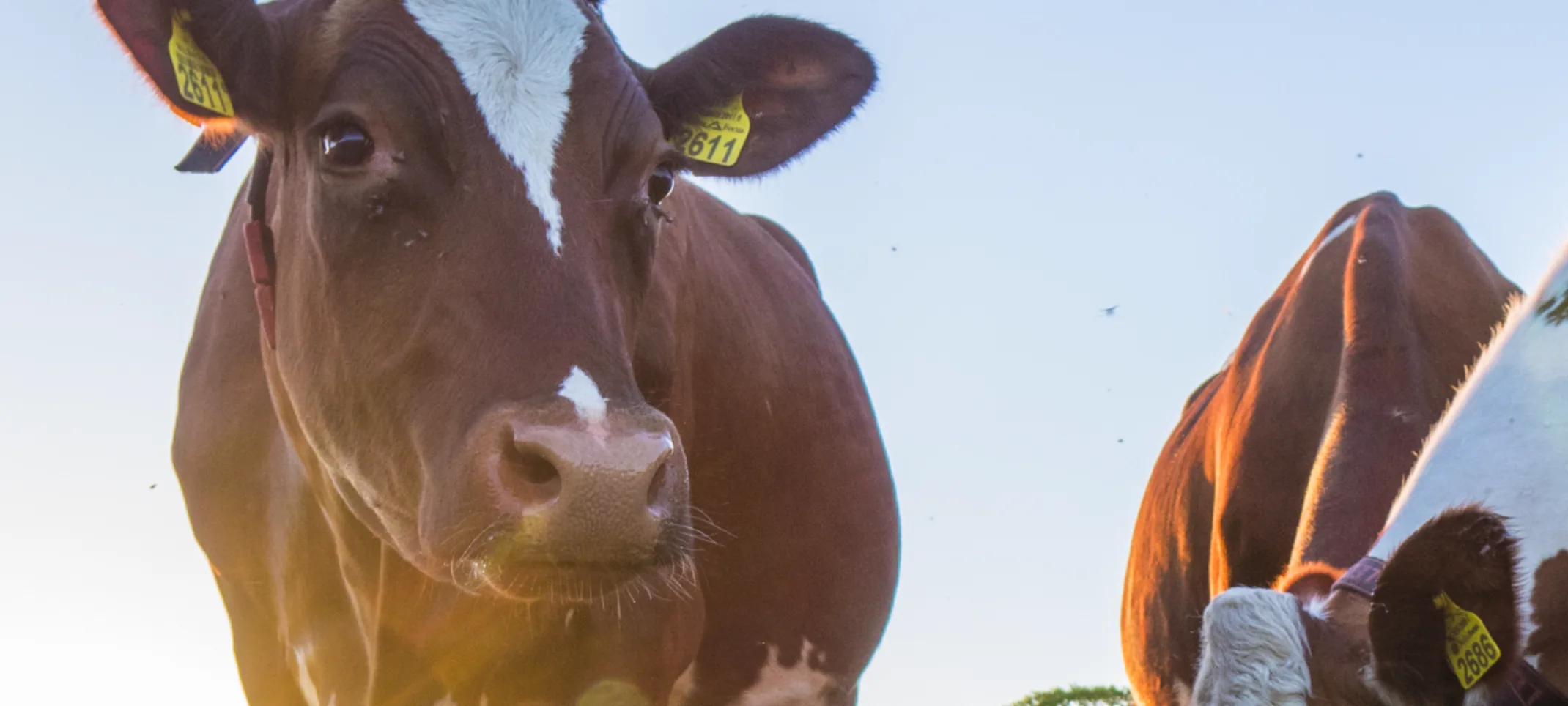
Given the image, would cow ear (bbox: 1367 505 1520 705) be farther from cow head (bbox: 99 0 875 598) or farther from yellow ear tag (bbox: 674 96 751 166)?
yellow ear tag (bbox: 674 96 751 166)

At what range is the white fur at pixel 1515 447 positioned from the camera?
3.49m

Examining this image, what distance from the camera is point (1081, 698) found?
9.63m

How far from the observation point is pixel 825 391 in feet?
20.0

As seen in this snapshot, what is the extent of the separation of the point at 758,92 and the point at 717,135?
22 centimetres

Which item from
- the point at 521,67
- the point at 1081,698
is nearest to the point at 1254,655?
the point at 521,67

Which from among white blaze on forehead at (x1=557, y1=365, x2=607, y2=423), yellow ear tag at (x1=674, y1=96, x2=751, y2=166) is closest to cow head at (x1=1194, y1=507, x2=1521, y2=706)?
white blaze on forehead at (x1=557, y1=365, x2=607, y2=423)

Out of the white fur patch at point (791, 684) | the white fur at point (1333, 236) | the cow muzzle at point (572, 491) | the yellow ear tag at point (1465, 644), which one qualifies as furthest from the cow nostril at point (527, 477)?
the white fur at point (1333, 236)

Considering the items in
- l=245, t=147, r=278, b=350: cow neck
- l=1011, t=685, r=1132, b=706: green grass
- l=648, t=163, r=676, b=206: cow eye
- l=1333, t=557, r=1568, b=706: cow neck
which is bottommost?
l=1011, t=685, r=1132, b=706: green grass

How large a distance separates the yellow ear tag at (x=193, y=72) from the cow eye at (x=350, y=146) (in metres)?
0.32

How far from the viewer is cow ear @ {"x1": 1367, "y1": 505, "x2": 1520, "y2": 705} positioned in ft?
11.0

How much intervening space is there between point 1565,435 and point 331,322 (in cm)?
256

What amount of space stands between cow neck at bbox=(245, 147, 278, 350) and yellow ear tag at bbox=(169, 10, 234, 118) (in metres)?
0.39

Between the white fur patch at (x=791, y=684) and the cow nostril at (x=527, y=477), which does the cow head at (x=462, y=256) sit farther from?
the white fur patch at (x=791, y=684)

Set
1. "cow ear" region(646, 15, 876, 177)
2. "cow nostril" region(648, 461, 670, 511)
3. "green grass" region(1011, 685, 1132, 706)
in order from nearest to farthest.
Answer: "cow nostril" region(648, 461, 670, 511) → "cow ear" region(646, 15, 876, 177) → "green grass" region(1011, 685, 1132, 706)
